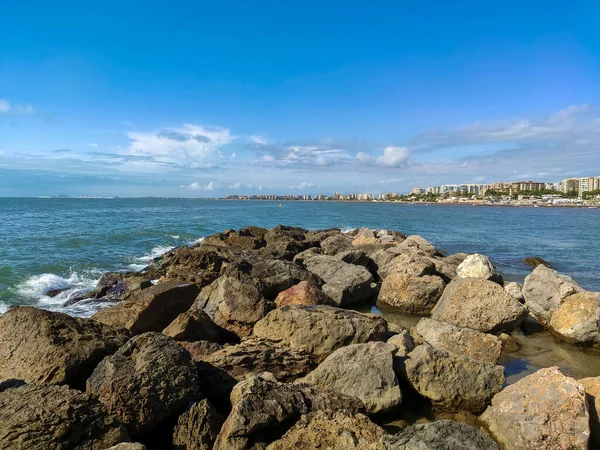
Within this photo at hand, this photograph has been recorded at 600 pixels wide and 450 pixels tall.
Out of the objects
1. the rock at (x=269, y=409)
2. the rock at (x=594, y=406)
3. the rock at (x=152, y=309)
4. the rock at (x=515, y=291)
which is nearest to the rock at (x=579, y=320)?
the rock at (x=515, y=291)

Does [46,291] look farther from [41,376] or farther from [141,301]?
[41,376]

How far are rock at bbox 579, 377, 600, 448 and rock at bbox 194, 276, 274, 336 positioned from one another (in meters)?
5.35

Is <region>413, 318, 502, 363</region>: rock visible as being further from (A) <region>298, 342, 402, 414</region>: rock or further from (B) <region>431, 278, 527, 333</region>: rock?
(A) <region>298, 342, 402, 414</region>: rock

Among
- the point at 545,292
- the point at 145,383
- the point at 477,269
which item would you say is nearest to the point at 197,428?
the point at 145,383

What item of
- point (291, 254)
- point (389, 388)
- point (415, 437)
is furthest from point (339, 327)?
point (291, 254)

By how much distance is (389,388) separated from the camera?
18.5ft

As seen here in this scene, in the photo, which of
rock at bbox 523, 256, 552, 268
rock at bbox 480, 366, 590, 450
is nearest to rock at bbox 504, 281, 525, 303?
rock at bbox 480, 366, 590, 450

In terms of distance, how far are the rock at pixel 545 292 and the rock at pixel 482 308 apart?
130 cm

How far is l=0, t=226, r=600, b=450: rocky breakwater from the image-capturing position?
4.34 m

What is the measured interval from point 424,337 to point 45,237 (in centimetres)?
2917

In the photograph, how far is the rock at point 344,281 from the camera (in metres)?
11.2

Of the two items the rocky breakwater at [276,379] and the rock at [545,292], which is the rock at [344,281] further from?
the rock at [545,292]

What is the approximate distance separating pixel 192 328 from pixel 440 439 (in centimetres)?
455

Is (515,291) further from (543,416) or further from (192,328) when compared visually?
(192,328)
